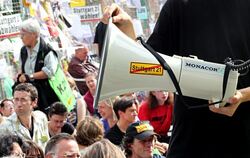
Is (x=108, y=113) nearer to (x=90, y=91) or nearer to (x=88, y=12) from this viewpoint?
(x=90, y=91)

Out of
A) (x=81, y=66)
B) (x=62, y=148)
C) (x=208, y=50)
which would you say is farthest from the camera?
(x=81, y=66)

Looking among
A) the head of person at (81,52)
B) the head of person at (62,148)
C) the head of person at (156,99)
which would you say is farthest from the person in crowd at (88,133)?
the head of person at (81,52)

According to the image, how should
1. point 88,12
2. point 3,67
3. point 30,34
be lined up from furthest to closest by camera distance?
point 88,12 < point 3,67 < point 30,34

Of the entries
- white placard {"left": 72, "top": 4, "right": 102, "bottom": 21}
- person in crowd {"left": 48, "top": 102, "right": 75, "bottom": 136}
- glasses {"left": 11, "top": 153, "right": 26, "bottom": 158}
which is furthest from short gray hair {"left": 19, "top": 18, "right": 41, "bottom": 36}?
white placard {"left": 72, "top": 4, "right": 102, "bottom": 21}

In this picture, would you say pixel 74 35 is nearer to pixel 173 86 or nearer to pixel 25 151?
pixel 25 151

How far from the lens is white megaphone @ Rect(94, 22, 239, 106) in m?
2.29

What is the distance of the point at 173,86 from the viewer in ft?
7.61

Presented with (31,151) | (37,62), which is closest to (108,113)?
(37,62)

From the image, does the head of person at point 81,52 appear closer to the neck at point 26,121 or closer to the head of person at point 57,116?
the head of person at point 57,116

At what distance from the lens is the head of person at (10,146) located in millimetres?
4641

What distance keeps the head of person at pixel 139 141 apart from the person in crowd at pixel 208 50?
3.21 meters

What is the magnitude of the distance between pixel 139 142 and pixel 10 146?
1468 millimetres

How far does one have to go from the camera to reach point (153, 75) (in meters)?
2.31

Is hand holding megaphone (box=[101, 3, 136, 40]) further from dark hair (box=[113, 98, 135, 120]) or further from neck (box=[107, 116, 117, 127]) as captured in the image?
neck (box=[107, 116, 117, 127])
